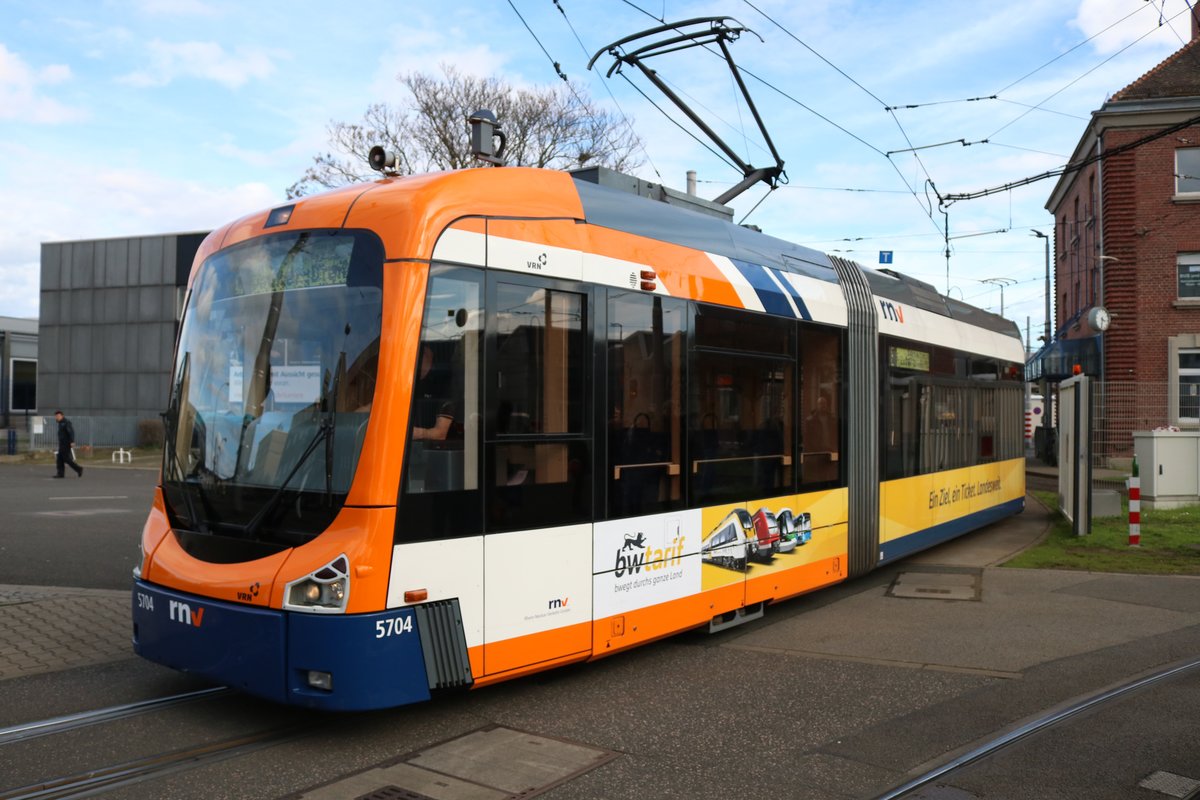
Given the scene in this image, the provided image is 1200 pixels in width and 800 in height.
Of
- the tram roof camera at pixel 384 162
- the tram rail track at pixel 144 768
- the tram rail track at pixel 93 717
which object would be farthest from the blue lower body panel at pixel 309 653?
the tram roof camera at pixel 384 162

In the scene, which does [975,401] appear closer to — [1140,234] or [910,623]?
[910,623]

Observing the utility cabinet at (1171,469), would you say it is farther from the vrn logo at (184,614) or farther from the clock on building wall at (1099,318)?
the vrn logo at (184,614)

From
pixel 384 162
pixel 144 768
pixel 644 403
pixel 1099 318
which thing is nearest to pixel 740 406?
pixel 644 403

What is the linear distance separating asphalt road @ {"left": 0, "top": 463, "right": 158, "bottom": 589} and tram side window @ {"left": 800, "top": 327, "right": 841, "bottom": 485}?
665 cm

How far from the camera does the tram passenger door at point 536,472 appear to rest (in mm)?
5512

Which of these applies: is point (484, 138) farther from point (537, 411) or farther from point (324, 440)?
point (324, 440)

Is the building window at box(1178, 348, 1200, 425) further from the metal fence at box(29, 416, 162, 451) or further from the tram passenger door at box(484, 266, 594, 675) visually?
the metal fence at box(29, 416, 162, 451)

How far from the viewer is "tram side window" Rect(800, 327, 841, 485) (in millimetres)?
8562

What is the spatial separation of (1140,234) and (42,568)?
90.9 feet

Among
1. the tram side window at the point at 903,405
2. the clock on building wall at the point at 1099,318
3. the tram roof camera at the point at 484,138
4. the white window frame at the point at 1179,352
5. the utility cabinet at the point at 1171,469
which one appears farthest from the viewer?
the white window frame at the point at 1179,352

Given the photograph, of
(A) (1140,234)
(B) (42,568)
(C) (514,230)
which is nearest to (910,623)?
(C) (514,230)

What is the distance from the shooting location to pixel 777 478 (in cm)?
809

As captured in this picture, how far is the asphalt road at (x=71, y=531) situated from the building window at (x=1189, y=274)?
86.6 feet

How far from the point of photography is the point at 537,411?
580 centimetres
